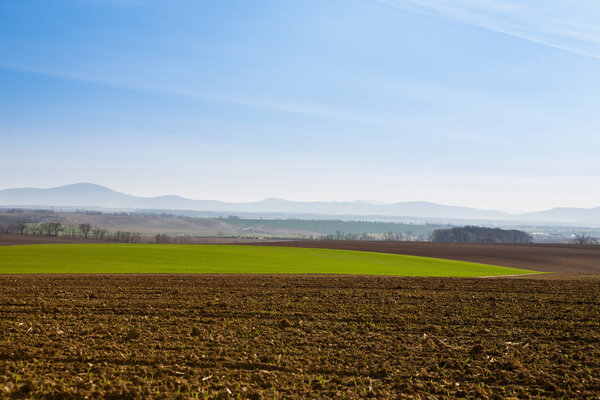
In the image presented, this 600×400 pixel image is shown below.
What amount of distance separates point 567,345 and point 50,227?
139098 mm

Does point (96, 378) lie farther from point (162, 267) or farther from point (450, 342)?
point (162, 267)

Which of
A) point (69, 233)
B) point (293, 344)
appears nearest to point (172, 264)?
point (293, 344)

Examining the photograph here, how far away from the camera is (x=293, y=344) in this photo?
Result: 458 inches

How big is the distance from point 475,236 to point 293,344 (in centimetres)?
13467

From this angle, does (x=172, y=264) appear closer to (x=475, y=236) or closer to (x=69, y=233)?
(x=69, y=233)

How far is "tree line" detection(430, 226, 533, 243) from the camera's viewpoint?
441 ft

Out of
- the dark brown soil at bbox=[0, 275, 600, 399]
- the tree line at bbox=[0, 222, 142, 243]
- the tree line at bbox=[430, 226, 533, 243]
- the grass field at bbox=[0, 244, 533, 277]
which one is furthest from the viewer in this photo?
the tree line at bbox=[430, 226, 533, 243]

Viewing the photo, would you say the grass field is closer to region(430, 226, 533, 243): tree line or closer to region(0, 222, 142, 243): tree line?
region(0, 222, 142, 243): tree line

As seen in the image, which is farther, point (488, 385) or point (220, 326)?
point (220, 326)

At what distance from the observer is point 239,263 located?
38844 millimetres

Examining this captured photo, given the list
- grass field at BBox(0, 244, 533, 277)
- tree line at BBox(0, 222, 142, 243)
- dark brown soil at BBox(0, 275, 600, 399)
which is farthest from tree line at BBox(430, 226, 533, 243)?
dark brown soil at BBox(0, 275, 600, 399)

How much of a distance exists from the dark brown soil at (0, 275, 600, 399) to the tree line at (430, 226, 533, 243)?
11947 cm

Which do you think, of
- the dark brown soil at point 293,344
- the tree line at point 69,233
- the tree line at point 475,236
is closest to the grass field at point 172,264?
the dark brown soil at point 293,344

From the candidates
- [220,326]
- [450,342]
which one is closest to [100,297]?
[220,326]
